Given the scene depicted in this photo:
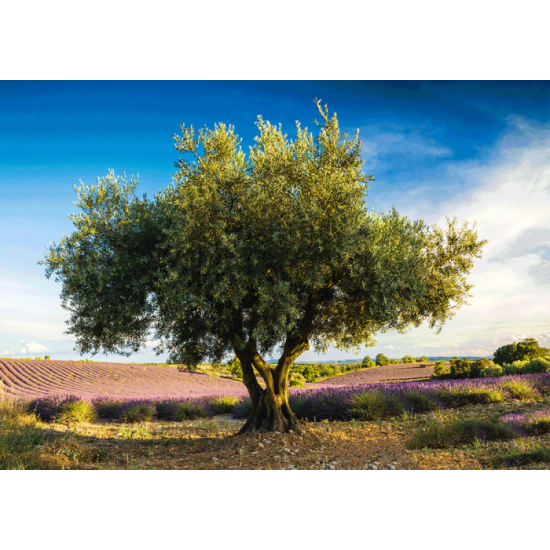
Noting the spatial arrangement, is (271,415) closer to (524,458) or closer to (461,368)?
(524,458)

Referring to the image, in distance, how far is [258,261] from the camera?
8.30m

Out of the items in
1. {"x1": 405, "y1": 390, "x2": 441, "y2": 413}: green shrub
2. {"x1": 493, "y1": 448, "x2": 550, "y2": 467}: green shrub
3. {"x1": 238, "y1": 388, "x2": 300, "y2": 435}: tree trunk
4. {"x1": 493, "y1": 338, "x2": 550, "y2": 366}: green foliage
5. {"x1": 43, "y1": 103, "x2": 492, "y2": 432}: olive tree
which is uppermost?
{"x1": 43, "y1": 103, "x2": 492, "y2": 432}: olive tree

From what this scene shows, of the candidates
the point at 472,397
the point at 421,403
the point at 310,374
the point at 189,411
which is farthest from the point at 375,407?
the point at 310,374

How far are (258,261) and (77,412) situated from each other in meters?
12.9

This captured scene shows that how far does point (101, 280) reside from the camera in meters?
9.08

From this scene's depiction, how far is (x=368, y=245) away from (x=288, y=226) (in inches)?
77.3

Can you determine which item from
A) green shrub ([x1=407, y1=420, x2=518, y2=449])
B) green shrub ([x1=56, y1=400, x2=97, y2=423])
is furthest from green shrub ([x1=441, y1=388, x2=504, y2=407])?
green shrub ([x1=56, y1=400, x2=97, y2=423])

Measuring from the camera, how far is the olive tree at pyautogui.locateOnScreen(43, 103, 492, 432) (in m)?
8.48

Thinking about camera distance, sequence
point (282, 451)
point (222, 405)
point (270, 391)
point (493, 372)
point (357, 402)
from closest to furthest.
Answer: point (282, 451) → point (270, 391) → point (357, 402) → point (222, 405) → point (493, 372)

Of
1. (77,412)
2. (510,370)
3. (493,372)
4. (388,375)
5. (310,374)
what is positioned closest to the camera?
(77,412)

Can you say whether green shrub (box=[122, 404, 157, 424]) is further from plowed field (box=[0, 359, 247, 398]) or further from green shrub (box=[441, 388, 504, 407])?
green shrub (box=[441, 388, 504, 407])

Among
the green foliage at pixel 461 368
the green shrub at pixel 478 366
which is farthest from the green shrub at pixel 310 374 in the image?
the green shrub at pixel 478 366

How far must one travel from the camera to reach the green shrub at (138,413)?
657 inches

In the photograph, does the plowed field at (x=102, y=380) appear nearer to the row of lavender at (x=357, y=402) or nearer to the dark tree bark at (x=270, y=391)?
the row of lavender at (x=357, y=402)
